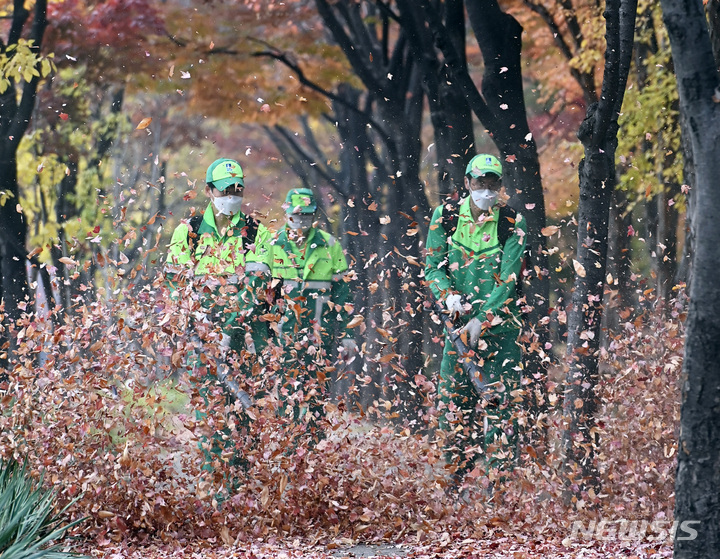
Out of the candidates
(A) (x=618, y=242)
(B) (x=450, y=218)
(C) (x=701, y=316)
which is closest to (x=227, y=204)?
(B) (x=450, y=218)

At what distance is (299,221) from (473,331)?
2.33 meters

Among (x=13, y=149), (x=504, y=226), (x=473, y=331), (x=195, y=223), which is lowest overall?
(x=473, y=331)

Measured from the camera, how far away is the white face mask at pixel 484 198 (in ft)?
25.2

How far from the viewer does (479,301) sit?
7500 millimetres

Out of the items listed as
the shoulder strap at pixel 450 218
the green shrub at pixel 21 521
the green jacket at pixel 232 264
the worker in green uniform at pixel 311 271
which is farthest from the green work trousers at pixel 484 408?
the green shrub at pixel 21 521

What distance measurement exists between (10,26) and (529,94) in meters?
11.2

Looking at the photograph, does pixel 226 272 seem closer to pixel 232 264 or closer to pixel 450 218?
pixel 232 264

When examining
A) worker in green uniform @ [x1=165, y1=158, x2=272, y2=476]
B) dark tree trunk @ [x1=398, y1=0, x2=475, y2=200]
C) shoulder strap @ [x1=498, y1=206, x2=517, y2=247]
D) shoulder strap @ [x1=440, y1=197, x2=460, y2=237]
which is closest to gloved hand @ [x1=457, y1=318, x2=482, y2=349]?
shoulder strap @ [x1=498, y1=206, x2=517, y2=247]

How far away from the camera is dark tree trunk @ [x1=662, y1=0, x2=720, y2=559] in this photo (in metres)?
4.54

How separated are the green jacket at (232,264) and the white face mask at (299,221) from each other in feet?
1.98

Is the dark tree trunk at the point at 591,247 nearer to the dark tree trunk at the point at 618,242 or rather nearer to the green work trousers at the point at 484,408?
the green work trousers at the point at 484,408

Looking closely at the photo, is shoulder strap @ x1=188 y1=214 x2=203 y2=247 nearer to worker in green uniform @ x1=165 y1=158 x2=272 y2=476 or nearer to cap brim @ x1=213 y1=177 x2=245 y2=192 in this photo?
worker in green uniform @ x1=165 y1=158 x2=272 y2=476

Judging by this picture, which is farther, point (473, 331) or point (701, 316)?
point (473, 331)

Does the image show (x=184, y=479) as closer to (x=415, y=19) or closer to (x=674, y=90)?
(x=415, y=19)
